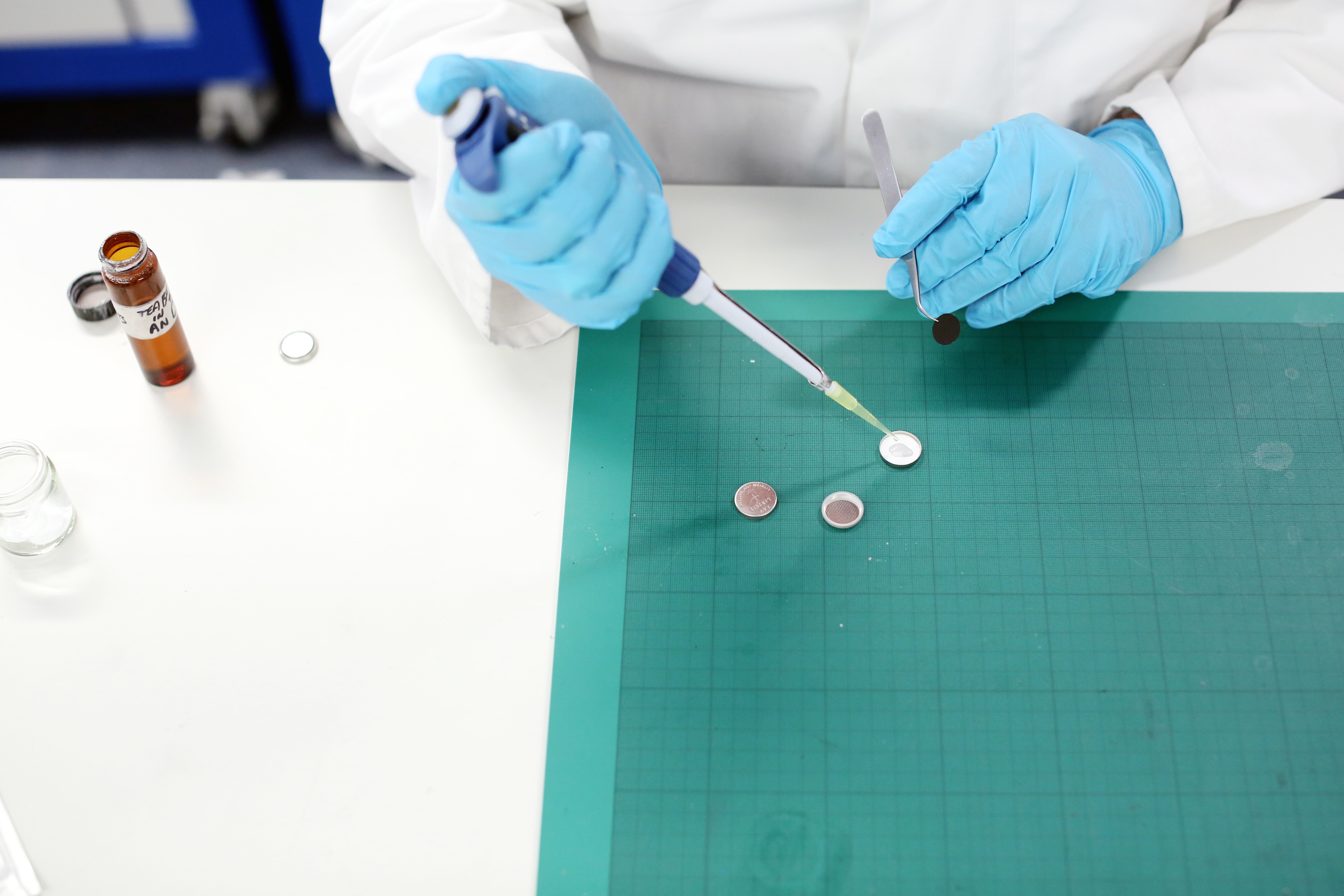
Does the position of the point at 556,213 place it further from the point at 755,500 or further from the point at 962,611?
the point at 962,611

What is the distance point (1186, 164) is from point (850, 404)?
20.6 inches

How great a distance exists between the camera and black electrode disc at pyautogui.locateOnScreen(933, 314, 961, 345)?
1216 mm

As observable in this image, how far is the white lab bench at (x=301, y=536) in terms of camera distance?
98cm

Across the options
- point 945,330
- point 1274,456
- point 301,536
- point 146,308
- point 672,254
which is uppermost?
point 146,308

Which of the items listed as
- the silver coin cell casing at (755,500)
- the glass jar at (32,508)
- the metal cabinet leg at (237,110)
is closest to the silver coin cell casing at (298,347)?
the glass jar at (32,508)

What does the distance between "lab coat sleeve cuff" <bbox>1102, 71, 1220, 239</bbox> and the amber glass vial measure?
3.98 feet

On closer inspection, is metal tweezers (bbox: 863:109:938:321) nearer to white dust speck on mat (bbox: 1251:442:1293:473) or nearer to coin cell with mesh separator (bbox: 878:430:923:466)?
coin cell with mesh separator (bbox: 878:430:923:466)

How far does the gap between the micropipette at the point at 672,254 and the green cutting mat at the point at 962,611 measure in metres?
0.06

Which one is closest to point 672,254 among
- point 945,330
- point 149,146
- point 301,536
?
point 945,330

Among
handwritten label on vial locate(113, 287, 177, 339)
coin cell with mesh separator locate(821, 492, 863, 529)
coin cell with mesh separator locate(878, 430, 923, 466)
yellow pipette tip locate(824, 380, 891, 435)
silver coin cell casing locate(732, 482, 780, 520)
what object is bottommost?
coin cell with mesh separator locate(821, 492, 863, 529)

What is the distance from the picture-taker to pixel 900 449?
1.16 metres

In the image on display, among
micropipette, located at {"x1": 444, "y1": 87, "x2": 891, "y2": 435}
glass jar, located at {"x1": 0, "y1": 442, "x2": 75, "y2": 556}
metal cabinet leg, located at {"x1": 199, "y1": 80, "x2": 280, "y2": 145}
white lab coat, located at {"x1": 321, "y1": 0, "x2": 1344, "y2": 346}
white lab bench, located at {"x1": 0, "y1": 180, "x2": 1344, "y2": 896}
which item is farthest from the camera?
metal cabinet leg, located at {"x1": 199, "y1": 80, "x2": 280, "y2": 145}

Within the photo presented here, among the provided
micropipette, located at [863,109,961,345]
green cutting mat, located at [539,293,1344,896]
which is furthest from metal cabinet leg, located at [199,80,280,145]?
micropipette, located at [863,109,961,345]

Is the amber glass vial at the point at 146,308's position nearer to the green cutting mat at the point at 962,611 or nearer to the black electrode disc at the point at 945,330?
the green cutting mat at the point at 962,611
